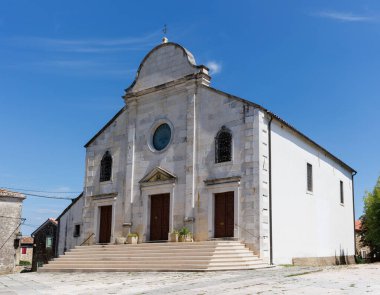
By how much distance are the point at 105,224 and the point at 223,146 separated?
8579mm

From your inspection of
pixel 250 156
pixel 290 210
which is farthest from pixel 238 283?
pixel 290 210

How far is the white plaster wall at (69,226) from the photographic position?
1171 inches

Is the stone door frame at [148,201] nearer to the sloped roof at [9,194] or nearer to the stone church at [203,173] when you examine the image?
the stone church at [203,173]

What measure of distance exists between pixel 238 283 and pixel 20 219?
1244 inches

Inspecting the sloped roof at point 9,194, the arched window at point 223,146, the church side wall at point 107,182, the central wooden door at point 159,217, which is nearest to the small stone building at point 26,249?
the sloped roof at point 9,194

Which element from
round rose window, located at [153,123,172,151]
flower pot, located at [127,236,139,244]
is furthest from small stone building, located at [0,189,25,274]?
round rose window, located at [153,123,172,151]

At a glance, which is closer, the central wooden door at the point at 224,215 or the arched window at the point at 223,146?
the central wooden door at the point at 224,215

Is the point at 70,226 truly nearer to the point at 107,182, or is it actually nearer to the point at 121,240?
the point at 107,182

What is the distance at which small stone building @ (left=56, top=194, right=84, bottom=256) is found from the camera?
1169 inches

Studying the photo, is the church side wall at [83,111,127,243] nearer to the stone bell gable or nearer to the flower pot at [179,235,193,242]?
the stone bell gable

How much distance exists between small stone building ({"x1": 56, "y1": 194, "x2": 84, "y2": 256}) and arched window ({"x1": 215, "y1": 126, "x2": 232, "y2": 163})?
1106 cm

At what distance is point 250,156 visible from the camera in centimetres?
2056

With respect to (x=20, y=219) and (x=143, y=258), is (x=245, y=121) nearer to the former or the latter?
(x=143, y=258)

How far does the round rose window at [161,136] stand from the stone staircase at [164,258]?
17.7ft
